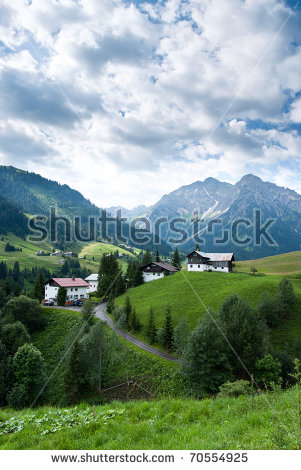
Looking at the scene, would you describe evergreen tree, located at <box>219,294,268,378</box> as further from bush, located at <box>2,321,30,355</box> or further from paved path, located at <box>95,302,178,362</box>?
bush, located at <box>2,321,30,355</box>

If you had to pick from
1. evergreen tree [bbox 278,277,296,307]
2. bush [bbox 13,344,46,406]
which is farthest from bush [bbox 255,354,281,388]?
bush [bbox 13,344,46,406]

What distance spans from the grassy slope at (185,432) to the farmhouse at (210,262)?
67306mm

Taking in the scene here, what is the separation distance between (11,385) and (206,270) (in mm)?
56881

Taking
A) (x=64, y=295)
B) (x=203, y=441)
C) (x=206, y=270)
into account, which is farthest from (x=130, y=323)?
(x=203, y=441)

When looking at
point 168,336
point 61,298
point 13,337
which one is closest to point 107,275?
point 61,298

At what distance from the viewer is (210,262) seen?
75938 millimetres

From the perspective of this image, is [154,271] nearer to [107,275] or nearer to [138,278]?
[138,278]

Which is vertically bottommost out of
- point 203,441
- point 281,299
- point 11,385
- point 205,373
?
point 11,385

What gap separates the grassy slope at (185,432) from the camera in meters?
5.56

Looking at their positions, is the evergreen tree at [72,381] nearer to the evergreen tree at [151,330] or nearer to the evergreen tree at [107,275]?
the evergreen tree at [151,330]

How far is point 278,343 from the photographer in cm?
3434

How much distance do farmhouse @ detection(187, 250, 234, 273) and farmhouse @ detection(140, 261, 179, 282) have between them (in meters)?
8.08

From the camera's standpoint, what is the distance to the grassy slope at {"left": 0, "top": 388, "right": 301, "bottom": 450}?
556cm
